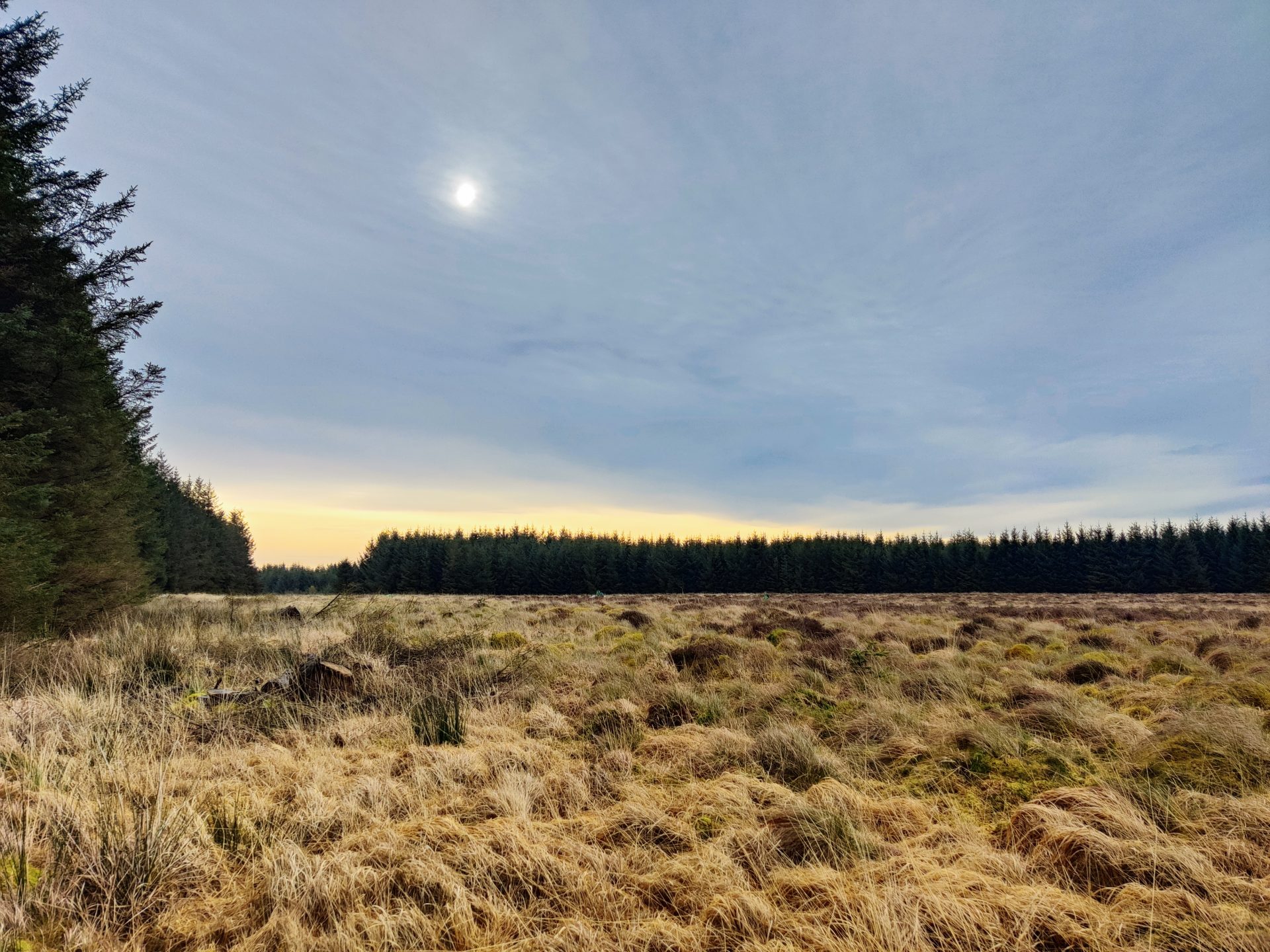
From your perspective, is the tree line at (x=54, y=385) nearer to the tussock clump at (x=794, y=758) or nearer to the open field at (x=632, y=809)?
the open field at (x=632, y=809)

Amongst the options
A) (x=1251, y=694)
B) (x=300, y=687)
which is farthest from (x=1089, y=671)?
(x=300, y=687)

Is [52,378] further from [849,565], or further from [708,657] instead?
[849,565]

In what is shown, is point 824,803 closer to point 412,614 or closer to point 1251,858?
point 1251,858

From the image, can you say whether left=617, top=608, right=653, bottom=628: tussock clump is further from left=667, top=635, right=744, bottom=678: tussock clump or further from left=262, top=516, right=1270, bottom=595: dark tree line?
left=262, top=516, right=1270, bottom=595: dark tree line

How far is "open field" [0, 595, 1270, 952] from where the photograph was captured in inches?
106

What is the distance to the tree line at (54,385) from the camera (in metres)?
9.13

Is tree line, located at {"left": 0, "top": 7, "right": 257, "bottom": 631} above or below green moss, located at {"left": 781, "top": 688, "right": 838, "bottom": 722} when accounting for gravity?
above

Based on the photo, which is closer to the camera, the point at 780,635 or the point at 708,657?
the point at 708,657

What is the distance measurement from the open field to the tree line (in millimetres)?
2804

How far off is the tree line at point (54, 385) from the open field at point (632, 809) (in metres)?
2.80

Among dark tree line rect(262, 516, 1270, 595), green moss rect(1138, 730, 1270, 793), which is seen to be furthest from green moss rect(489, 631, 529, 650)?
dark tree line rect(262, 516, 1270, 595)

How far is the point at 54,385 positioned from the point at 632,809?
1398 centimetres

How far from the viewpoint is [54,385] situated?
1115 cm

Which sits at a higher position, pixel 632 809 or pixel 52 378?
pixel 52 378
